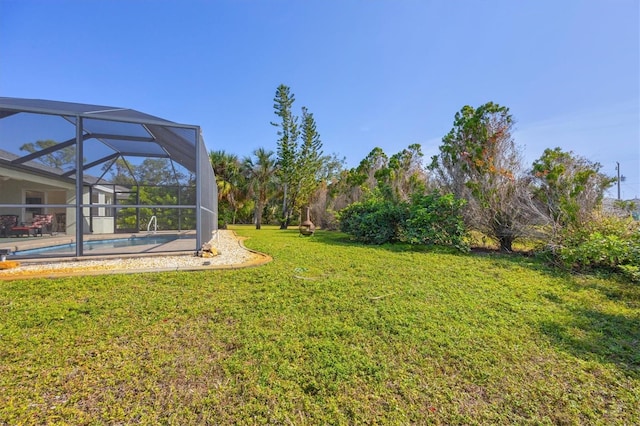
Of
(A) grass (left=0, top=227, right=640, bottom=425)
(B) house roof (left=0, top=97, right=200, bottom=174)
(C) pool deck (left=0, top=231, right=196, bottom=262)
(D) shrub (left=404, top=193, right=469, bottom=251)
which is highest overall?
(B) house roof (left=0, top=97, right=200, bottom=174)

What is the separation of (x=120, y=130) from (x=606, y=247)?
1076 centimetres

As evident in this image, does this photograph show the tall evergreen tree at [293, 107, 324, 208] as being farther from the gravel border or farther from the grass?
the grass

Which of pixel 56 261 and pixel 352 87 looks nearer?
pixel 56 261

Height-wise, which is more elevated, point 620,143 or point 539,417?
point 620,143

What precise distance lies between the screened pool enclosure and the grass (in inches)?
136

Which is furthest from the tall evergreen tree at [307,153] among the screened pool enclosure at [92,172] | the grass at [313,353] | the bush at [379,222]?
the grass at [313,353]

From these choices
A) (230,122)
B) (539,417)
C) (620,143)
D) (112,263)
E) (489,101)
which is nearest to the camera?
(539,417)

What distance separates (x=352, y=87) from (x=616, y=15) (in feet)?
23.4

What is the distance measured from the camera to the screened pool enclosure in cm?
582

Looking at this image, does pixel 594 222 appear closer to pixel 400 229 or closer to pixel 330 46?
pixel 400 229

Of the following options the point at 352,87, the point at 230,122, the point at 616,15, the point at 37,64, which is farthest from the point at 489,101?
the point at 37,64

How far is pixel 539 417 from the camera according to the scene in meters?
1.67

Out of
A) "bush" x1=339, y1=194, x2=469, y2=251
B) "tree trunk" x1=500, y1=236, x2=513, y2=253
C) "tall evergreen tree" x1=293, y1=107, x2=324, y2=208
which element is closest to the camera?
"tree trunk" x1=500, y1=236, x2=513, y2=253

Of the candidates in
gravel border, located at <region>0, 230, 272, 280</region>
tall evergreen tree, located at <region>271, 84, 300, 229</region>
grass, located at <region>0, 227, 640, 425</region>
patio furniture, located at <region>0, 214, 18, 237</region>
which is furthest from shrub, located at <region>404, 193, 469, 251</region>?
tall evergreen tree, located at <region>271, 84, 300, 229</region>
